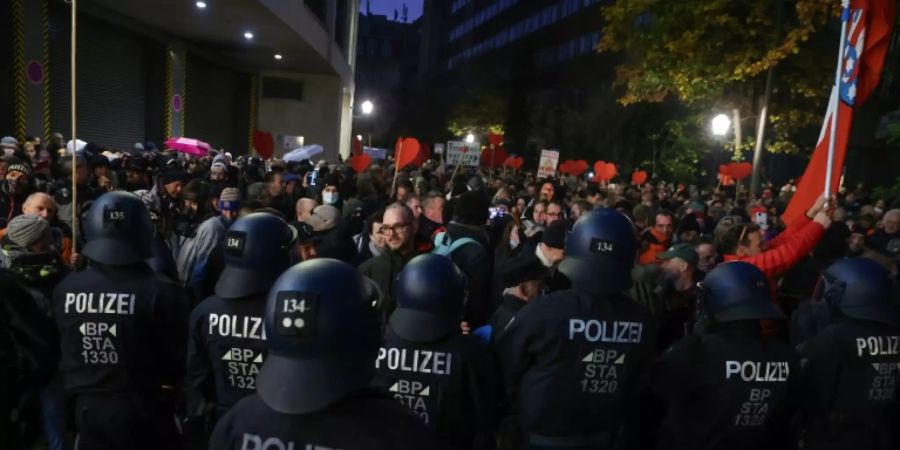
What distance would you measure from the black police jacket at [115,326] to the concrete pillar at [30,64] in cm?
1521

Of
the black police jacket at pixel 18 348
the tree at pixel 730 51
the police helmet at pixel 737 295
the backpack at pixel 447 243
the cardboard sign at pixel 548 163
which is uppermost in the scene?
the tree at pixel 730 51

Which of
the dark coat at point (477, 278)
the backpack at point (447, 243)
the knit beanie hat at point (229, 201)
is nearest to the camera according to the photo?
the dark coat at point (477, 278)

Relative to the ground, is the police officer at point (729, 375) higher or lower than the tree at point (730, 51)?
lower

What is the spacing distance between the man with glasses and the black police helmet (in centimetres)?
274

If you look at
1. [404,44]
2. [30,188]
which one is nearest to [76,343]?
[30,188]

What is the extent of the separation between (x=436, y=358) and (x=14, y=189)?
17.9 ft

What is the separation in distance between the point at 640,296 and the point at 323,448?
3.92m

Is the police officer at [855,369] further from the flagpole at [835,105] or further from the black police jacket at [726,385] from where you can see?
the flagpole at [835,105]

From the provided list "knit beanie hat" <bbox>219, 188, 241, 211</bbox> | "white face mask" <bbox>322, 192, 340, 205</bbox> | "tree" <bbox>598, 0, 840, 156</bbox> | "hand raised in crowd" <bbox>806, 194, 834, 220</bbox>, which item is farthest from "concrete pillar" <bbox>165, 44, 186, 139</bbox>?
"hand raised in crowd" <bbox>806, 194, 834, 220</bbox>

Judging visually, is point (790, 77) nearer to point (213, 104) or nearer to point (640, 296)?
point (640, 296)

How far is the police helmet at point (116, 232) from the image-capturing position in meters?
3.78

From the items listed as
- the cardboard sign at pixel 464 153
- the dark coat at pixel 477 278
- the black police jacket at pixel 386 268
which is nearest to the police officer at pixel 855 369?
the dark coat at pixel 477 278

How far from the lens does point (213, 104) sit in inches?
1264

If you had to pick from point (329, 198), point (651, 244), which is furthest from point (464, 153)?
point (651, 244)
